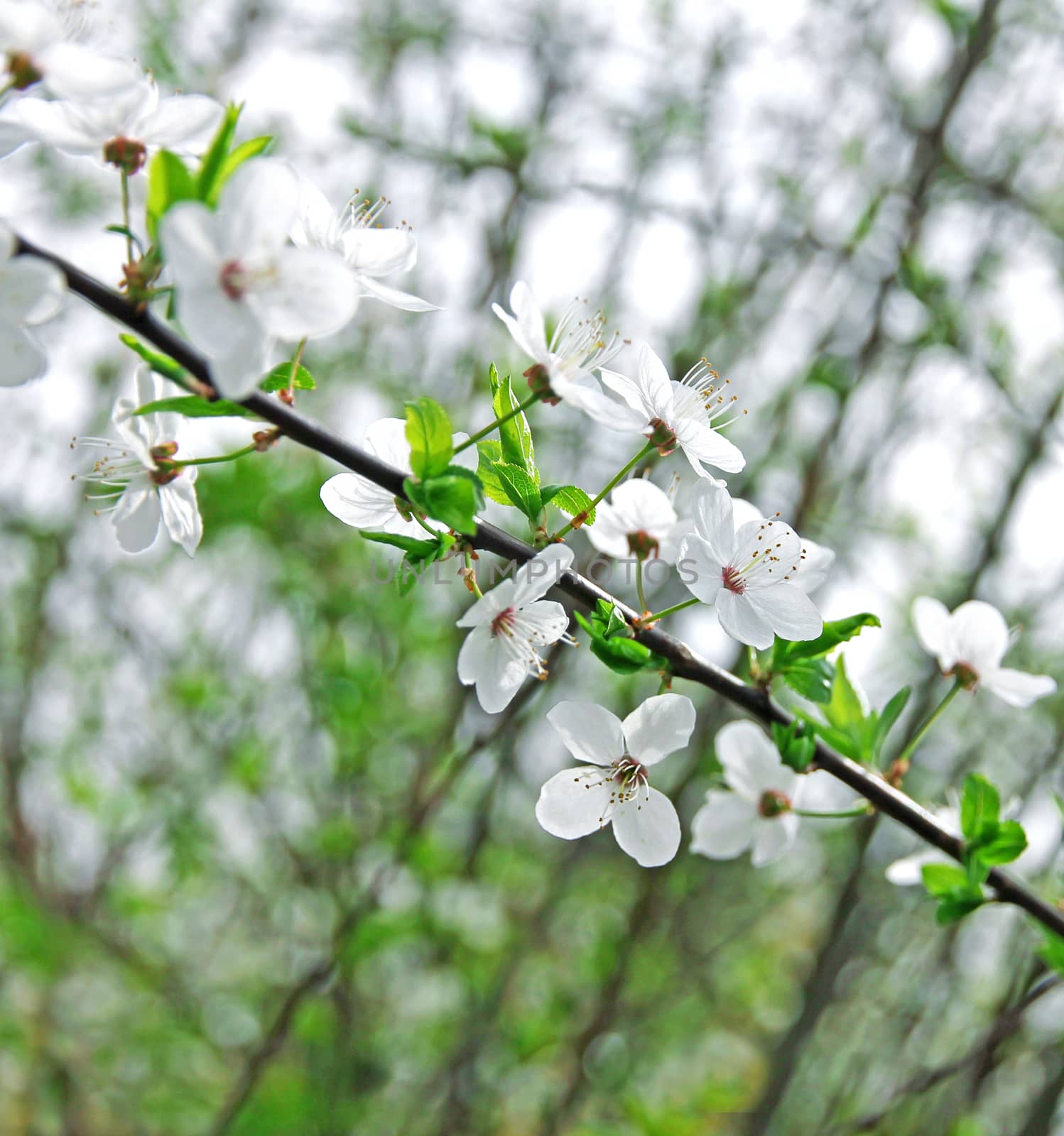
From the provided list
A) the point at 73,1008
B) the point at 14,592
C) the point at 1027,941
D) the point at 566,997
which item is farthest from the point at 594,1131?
the point at 14,592

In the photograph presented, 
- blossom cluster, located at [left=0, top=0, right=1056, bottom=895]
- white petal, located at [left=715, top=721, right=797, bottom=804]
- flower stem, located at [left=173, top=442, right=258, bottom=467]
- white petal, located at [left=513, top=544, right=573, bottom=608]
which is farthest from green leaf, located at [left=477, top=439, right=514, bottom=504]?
white petal, located at [left=715, top=721, right=797, bottom=804]

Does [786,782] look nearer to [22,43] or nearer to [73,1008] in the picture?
[22,43]

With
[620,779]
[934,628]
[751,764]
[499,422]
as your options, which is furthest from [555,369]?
[934,628]

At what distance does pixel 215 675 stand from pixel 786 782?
270cm

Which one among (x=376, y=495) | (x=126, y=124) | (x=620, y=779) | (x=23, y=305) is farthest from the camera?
(x=620, y=779)

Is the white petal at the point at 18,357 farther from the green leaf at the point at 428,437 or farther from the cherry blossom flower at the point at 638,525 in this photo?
the cherry blossom flower at the point at 638,525

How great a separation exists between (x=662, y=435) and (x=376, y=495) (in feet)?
0.99

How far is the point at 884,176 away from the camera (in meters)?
2.96

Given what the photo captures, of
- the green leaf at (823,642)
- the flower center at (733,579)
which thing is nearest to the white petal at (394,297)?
the flower center at (733,579)

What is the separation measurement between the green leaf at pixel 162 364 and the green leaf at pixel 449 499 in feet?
0.66

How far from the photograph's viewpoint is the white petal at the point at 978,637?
1.38 m

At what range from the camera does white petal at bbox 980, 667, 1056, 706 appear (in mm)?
1339

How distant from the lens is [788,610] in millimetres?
990

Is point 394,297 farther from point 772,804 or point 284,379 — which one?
point 772,804
